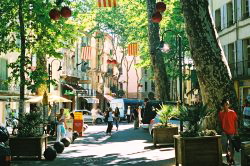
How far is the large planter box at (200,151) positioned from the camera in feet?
35.0

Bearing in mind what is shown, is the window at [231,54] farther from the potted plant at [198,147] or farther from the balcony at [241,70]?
the potted plant at [198,147]

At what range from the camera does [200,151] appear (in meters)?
10.7

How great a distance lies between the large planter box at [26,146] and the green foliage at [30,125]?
0.92 ft

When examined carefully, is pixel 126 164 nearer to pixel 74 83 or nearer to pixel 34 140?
pixel 34 140

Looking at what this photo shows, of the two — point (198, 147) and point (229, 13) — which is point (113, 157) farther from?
point (229, 13)

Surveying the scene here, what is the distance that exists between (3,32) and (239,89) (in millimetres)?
19471

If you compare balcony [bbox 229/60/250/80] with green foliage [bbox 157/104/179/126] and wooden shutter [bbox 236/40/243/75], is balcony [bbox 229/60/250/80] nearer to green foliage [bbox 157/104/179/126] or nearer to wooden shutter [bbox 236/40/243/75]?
wooden shutter [bbox 236/40/243/75]

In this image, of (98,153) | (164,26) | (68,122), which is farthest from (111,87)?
(98,153)

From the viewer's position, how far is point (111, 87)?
83.5m

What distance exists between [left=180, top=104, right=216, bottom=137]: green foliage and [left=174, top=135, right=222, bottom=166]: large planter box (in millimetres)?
257

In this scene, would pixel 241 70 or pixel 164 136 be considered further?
pixel 241 70

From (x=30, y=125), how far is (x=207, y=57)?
6.06 m

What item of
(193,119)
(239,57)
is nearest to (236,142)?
(193,119)

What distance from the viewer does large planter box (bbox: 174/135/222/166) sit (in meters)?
10.7
